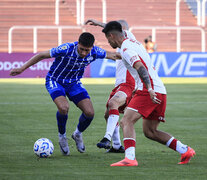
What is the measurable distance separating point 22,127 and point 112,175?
533 cm

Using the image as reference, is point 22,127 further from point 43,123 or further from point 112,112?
point 112,112

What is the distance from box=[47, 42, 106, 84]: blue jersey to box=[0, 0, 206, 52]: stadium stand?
91.0ft

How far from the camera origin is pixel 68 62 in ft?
29.1

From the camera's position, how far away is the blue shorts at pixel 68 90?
8898 mm

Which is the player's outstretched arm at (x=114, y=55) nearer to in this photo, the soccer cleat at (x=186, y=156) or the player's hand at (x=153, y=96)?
the player's hand at (x=153, y=96)

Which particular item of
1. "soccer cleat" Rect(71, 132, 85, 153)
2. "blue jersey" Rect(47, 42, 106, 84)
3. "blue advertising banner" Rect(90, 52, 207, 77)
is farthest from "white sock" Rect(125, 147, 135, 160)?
"blue advertising banner" Rect(90, 52, 207, 77)

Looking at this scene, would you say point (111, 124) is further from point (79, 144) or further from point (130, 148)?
point (130, 148)

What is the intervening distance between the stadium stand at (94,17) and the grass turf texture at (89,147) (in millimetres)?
19344

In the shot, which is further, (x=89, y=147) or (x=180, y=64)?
(x=180, y=64)

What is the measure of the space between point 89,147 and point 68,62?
5.07 ft

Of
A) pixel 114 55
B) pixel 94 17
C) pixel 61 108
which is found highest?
pixel 114 55

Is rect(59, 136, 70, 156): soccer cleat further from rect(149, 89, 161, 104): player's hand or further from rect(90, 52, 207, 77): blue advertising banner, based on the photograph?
rect(90, 52, 207, 77): blue advertising banner

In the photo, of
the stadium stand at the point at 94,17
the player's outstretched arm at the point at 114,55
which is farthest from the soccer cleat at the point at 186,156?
the stadium stand at the point at 94,17

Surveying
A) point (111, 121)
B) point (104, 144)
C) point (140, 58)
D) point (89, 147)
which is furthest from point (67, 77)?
point (140, 58)
